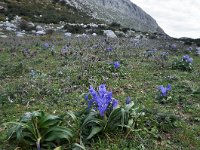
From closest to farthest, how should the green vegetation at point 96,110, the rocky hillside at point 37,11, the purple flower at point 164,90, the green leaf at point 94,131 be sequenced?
the green leaf at point 94,131
the green vegetation at point 96,110
the purple flower at point 164,90
the rocky hillside at point 37,11

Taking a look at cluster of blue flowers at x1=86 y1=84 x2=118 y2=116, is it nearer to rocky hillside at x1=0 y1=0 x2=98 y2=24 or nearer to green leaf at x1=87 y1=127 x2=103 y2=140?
green leaf at x1=87 y1=127 x2=103 y2=140

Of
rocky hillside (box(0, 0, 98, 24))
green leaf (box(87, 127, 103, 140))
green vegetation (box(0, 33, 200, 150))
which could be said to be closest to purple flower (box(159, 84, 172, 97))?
green vegetation (box(0, 33, 200, 150))

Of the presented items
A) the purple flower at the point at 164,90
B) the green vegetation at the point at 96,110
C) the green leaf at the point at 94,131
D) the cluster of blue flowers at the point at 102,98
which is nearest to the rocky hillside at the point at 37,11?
the green vegetation at the point at 96,110

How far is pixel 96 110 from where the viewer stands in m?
6.43

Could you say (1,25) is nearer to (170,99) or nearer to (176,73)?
(176,73)

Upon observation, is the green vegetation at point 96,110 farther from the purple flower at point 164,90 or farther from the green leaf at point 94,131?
the purple flower at point 164,90

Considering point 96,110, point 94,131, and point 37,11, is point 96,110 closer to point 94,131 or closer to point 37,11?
point 94,131

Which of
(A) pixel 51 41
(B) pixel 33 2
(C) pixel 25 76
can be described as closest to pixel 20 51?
(A) pixel 51 41

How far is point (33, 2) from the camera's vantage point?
163 ft

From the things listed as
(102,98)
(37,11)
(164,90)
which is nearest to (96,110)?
(102,98)

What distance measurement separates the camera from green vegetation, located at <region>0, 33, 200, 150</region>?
240 inches

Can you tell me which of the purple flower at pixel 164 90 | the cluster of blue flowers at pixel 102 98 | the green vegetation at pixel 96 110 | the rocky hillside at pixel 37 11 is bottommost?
the rocky hillside at pixel 37 11

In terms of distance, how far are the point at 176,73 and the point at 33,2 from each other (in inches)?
1578

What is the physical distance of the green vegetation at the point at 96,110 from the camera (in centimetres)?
609
